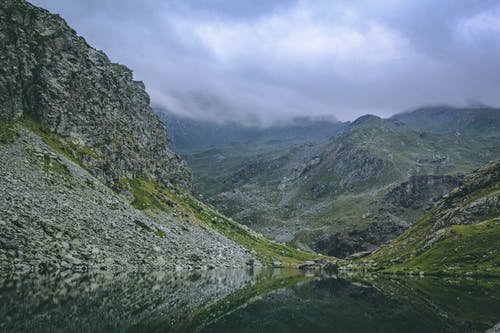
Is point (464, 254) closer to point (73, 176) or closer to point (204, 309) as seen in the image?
point (204, 309)

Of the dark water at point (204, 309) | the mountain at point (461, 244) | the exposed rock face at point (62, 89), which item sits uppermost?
the exposed rock face at point (62, 89)

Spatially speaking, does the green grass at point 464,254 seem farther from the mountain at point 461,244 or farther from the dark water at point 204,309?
the dark water at point 204,309

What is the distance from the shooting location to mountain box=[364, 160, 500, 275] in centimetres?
13325

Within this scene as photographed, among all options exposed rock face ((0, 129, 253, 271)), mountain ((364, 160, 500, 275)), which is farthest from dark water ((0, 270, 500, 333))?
mountain ((364, 160, 500, 275))

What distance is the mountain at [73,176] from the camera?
7950cm

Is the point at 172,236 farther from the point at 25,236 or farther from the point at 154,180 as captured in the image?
the point at 154,180

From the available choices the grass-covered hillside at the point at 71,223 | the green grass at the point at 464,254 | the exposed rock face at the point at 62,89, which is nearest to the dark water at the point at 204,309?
the grass-covered hillside at the point at 71,223

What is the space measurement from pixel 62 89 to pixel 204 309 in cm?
12971

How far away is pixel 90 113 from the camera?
6644 inches

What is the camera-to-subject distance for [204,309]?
50.7 meters

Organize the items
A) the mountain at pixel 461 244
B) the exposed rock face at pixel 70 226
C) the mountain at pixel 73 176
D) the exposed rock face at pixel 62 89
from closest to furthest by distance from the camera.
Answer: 1. the exposed rock face at pixel 70 226
2. the mountain at pixel 73 176
3. the mountain at pixel 461 244
4. the exposed rock face at pixel 62 89

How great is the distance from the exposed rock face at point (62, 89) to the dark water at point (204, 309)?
86.3 meters

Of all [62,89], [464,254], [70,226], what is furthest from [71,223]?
[464,254]

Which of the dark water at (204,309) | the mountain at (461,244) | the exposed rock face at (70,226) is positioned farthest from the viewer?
the mountain at (461,244)
